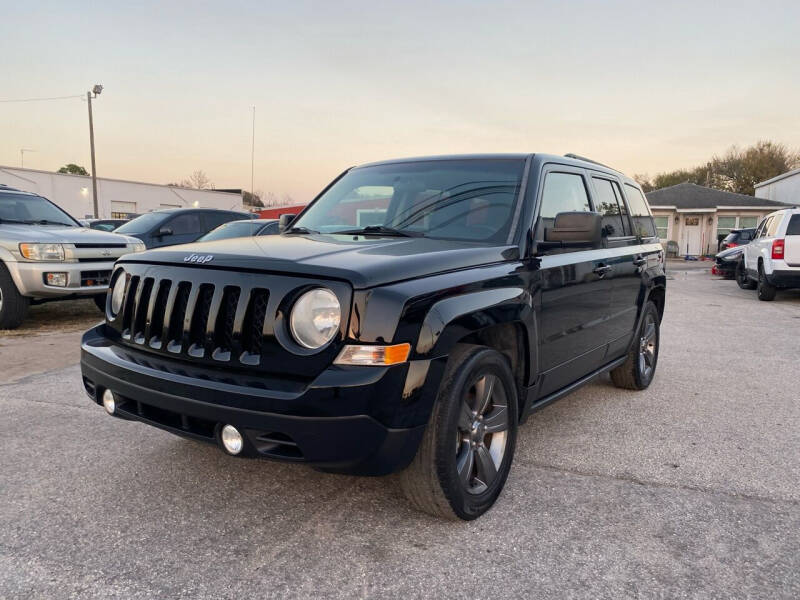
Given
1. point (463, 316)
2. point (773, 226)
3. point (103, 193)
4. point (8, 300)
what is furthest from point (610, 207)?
point (103, 193)

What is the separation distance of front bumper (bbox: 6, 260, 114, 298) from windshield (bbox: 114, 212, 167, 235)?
2857 millimetres

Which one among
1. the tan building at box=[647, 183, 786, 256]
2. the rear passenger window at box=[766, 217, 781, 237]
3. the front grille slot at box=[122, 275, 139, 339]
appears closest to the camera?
the front grille slot at box=[122, 275, 139, 339]

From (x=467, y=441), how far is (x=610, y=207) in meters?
2.49

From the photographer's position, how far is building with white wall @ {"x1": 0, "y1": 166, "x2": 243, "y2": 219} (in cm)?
3606

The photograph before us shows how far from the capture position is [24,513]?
9.25 ft

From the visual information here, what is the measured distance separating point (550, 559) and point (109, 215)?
144 ft

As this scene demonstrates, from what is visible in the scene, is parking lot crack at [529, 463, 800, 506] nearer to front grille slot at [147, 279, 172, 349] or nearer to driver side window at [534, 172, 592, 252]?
driver side window at [534, 172, 592, 252]

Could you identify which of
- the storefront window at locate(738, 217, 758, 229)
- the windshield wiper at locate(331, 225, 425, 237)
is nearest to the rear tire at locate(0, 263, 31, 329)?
the windshield wiper at locate(331, 225, 425, 237)

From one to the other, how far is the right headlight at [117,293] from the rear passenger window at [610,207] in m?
2.97

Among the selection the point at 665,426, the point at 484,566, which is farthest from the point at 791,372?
the point at 484,566

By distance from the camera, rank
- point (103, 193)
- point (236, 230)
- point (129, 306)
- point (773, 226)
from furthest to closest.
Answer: point (103, 193) → point (773, 226) → point (236, 230) → point (129, 306)

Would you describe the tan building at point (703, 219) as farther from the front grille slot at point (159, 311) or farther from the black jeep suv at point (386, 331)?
the front grille slot at point (159, 311)

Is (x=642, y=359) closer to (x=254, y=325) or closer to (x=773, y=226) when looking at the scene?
(x=254, y=325)

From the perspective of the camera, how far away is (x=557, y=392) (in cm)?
363
